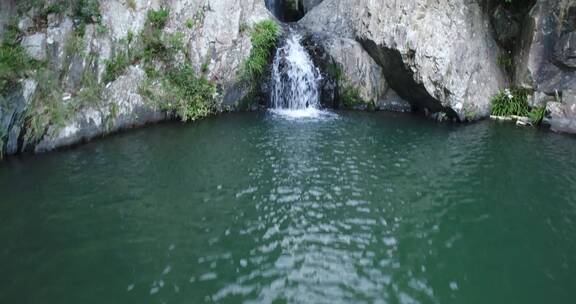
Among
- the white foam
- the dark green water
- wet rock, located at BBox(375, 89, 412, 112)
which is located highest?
wet rock, located at BBox(375, 89, 412, 112)

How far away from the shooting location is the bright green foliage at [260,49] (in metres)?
22.5

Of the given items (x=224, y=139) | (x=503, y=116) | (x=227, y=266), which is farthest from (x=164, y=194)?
(x=503, y=116)

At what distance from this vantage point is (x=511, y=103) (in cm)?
2148

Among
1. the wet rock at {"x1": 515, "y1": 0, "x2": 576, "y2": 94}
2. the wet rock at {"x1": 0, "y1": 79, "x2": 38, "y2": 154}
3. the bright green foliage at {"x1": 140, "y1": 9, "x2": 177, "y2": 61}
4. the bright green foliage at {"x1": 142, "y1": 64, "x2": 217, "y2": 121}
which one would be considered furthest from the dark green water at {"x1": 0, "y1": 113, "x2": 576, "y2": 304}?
the bright green foliage at {"x1": 140, "y1": 9, "x2": 177, "y2": 61}

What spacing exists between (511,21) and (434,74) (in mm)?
5143

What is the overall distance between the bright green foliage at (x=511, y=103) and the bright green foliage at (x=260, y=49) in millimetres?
10937

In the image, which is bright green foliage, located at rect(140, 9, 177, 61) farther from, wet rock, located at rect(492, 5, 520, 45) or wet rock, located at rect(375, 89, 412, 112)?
wet rock, located at rect(492, 5, 520, 45)

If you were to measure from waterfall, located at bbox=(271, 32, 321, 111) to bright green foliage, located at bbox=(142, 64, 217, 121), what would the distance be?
139 inches

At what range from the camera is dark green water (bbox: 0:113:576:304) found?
8789 millimetres

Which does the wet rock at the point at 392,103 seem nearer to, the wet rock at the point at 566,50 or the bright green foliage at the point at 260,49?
the bright green foliage at the point at 260,49

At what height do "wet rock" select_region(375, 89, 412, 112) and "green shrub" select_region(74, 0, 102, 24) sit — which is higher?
"green shrub" select_region(74, 0, 102, 24)

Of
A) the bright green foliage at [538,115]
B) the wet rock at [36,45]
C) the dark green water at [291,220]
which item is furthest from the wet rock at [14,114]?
the bright green foliage at [538,115]

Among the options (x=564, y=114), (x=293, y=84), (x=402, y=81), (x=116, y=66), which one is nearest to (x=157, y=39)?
(x=116, y=66)

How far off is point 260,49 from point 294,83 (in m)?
2.35
